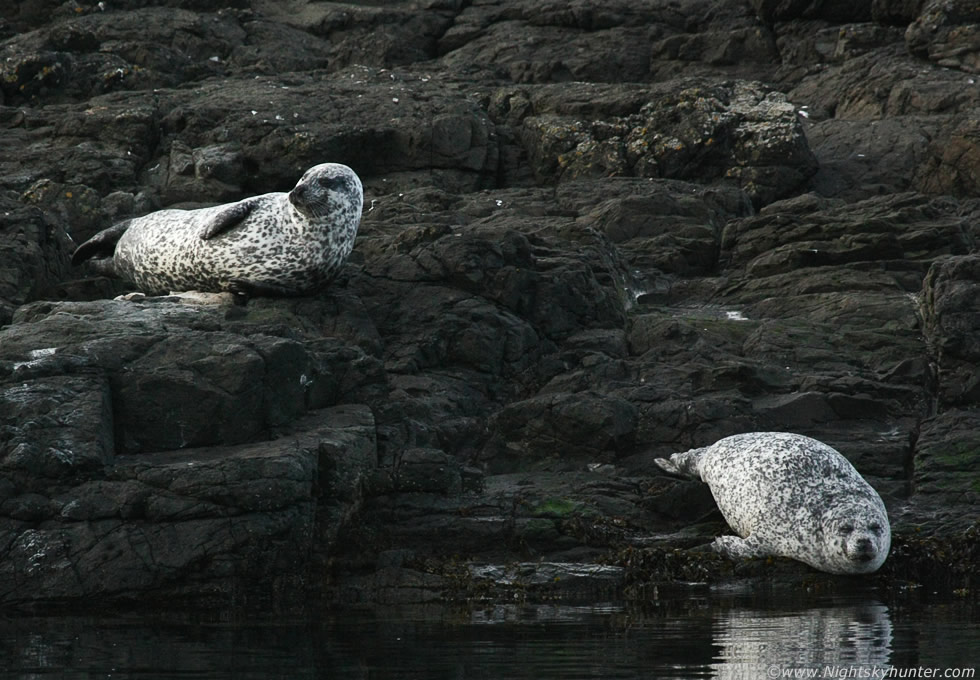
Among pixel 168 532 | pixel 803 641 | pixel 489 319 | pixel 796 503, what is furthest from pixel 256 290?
pixel 803 641

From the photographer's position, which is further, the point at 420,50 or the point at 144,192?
the point at 420,50

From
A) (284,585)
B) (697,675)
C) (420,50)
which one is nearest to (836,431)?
(284,585)

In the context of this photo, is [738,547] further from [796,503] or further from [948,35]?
[948,35]

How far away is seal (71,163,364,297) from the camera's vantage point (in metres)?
12.3

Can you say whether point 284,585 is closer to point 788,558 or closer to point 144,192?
point 788,558

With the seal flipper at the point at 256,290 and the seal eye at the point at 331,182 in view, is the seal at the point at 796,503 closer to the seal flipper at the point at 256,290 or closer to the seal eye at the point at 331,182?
the seal flipper at the point at 256,290

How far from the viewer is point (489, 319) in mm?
12812

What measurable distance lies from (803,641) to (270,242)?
728cm

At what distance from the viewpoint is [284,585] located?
8883 millimetres

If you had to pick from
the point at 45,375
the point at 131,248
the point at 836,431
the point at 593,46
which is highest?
the point at 593,46

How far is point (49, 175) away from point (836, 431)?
39.7ft

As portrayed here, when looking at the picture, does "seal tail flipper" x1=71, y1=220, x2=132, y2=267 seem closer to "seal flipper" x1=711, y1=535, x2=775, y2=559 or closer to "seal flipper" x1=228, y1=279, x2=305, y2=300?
"seal flipper" x1=228, y1=279, x2=305, y2=300

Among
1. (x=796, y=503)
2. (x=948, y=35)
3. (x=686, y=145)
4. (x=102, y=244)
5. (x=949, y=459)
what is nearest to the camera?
(x=796, y=503)

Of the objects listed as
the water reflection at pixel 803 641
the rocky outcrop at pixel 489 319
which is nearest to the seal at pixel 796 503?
the rocky outcrop at pixel 489 319
